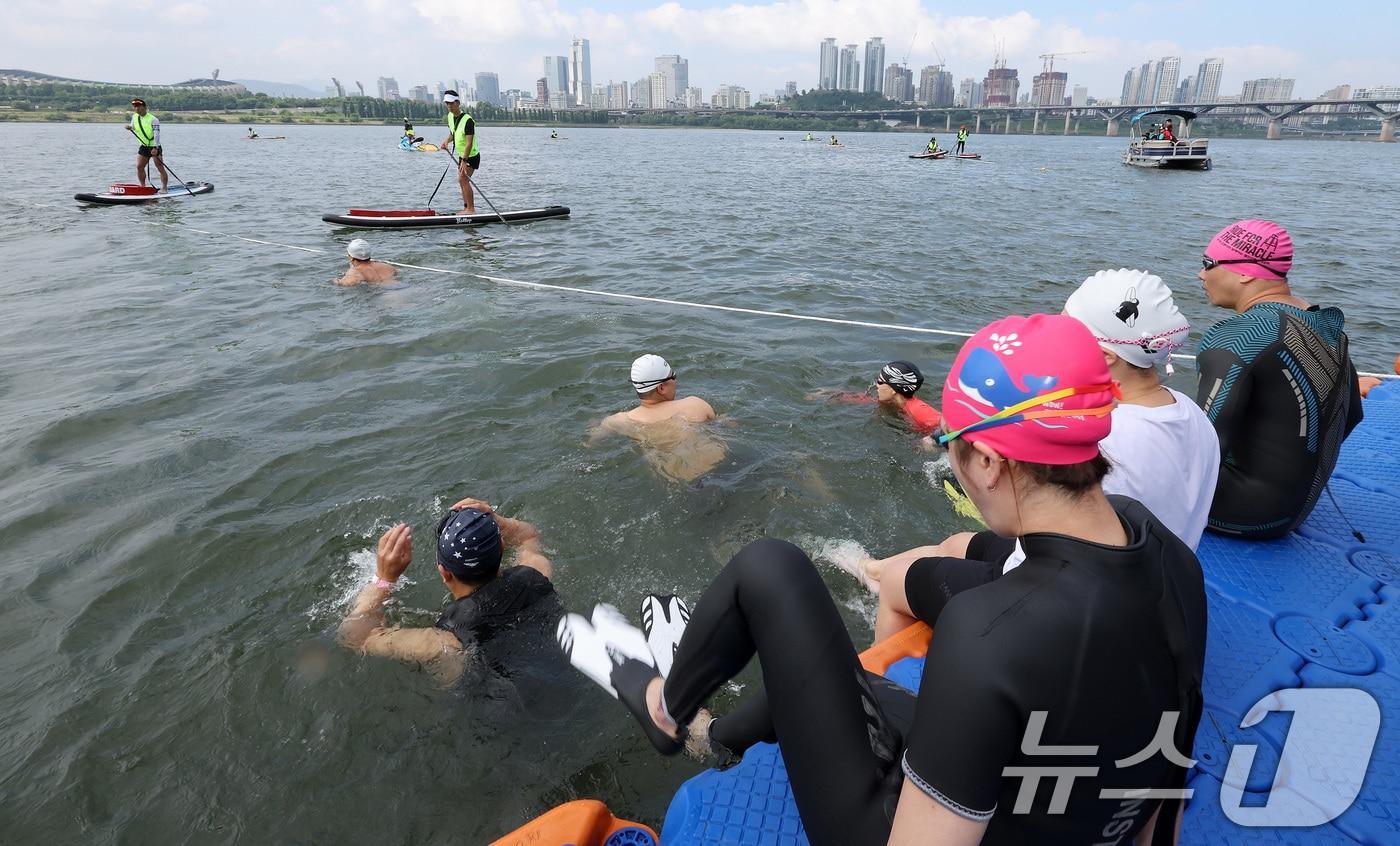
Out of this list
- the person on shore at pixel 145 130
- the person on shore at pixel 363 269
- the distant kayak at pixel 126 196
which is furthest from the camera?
the person on shore at pixel 145 130

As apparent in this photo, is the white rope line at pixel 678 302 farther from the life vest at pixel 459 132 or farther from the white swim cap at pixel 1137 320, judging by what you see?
the white swim cap at pixel 1137 320

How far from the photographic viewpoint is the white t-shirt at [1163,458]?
269 cm

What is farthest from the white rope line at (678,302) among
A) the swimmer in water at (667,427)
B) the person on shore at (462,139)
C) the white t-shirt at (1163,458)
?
the white t-shirt at (1163,458)

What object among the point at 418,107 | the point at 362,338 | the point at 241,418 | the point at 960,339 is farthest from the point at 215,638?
the point at 418,107

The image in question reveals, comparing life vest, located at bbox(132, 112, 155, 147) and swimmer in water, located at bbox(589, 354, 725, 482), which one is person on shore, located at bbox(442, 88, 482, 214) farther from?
swimmer in water, located at bbox(589, 354, 725, 482)

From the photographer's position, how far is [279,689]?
4148 millimetres

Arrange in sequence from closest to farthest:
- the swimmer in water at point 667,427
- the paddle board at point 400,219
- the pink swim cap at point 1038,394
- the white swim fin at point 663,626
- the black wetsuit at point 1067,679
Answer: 1. the black wetsuit at point 1067,679
2. the pink swim cap at point 1038,394
3. the white swim fin at point 663,626
4. the swimmer in water at point 667,427
5. the paddle board at point 400,219

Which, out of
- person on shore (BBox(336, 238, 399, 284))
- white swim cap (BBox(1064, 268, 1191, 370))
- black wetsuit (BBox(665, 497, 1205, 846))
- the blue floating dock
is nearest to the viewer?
black wetsuit (BBox(665, 497, 1205, 846))

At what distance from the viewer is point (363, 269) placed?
13.1 m

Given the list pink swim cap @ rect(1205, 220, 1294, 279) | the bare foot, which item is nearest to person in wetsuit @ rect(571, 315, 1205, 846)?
the bare foot

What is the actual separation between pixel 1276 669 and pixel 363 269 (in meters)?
14.2

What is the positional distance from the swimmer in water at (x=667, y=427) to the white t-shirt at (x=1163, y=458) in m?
4.03

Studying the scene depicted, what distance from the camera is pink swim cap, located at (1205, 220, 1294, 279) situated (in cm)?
363

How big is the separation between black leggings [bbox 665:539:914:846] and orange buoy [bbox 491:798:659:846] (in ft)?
3.01
